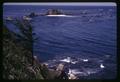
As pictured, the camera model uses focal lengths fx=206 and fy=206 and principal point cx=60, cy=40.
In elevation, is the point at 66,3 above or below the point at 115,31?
above

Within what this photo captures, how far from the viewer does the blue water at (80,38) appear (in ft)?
4.93

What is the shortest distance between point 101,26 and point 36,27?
48 cm

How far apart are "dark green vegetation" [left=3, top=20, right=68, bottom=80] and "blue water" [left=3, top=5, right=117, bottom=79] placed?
0.18 ft

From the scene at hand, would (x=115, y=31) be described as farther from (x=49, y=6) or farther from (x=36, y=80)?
(x=36, y=80)

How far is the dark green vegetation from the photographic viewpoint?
4.98 feet

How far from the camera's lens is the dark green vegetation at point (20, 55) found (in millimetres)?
1519

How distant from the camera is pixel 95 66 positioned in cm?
150

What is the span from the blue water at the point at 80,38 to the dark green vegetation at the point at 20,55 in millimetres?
55

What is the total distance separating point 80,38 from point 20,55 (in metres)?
0.46

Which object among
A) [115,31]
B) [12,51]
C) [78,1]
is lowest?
[12,51]

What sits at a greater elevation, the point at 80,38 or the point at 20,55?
the point at 80,38

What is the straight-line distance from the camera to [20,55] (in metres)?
→ 1.53

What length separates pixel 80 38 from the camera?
59.6 inches

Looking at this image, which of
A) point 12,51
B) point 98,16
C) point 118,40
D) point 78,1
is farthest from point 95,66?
point 12,51
